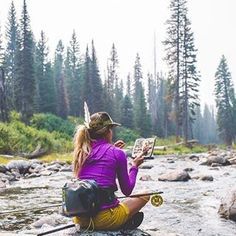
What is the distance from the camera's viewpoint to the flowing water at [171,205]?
769cm

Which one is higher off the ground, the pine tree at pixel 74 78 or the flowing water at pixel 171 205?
the pine tree at pixel 74 78

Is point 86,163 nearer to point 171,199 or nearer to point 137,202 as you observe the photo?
point 137,202

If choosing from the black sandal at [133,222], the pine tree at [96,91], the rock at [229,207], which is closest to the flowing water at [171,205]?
the rock at [229,207]


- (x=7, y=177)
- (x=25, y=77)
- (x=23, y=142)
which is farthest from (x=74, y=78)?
(x=7, y=177)

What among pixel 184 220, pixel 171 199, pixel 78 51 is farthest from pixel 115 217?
pixel 78 51

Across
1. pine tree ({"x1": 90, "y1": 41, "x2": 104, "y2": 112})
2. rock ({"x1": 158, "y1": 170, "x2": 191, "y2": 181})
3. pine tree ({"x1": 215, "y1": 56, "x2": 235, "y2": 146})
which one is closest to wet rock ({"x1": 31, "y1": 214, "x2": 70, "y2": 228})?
rock ({"x1": 158, "y1": 170, "x2": 191, "y2": 181})

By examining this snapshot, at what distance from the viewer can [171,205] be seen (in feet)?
33.1

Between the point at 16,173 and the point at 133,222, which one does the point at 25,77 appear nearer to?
the point at 16,173

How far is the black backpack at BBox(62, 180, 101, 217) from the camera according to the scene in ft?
15.2

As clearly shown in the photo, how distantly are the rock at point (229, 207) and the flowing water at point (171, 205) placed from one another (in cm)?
13

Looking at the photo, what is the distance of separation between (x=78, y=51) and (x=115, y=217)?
284ft

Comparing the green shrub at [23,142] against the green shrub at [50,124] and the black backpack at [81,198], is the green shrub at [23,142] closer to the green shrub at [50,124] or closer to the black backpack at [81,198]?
the green shrub at [50,124]

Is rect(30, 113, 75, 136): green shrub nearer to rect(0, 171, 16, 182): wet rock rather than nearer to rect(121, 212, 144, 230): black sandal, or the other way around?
rect(0, 171, 16, 182): wet rock

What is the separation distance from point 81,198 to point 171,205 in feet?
19.1
